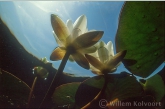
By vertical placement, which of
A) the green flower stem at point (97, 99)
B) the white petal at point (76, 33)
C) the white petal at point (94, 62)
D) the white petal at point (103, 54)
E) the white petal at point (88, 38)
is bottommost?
the green flower stem at point (97, 99)

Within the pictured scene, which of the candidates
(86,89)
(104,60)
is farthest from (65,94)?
(104,60)

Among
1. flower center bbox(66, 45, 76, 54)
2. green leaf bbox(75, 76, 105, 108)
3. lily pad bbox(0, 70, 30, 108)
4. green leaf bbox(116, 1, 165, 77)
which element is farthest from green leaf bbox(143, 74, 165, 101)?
lily pad bbox(0, 70, 30, 108)

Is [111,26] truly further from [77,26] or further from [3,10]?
[3,10]

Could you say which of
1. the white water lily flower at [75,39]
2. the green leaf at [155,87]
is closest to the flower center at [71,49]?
the white water lily flower at [75,39]

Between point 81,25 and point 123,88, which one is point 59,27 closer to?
point 81,25

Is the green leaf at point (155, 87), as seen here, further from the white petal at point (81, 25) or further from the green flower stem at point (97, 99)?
the white petal at point (81, 25)
